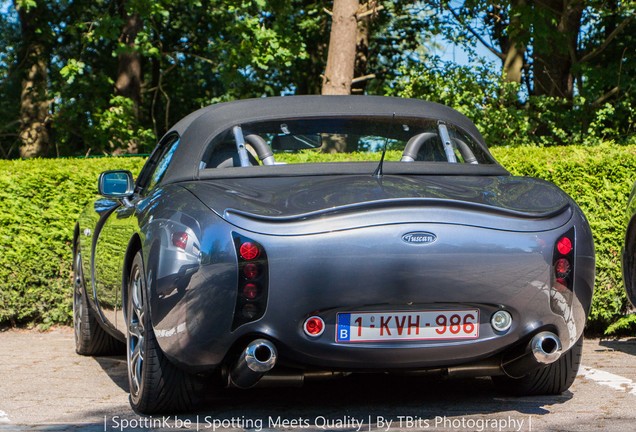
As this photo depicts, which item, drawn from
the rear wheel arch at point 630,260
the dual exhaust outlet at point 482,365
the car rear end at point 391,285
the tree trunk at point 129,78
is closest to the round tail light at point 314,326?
the car rear end at point 391,285

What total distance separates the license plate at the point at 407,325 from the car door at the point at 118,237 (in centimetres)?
129

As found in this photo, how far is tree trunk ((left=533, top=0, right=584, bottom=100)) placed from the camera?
60.8 ft

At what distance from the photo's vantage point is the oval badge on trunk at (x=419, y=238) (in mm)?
4793

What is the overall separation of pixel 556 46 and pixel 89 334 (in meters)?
13.3

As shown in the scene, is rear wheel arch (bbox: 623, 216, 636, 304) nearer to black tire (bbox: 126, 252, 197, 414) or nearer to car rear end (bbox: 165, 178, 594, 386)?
car rear end (bbox: 165, 178, 594, 386)

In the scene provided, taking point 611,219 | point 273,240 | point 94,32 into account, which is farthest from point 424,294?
point 94,32

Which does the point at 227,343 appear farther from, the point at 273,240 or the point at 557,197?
the point at 557,197

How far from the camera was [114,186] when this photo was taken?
6.69 meters

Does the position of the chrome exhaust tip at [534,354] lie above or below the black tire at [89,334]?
above

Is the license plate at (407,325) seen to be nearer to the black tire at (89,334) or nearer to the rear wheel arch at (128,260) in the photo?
the rear wheel arch at (128,260)

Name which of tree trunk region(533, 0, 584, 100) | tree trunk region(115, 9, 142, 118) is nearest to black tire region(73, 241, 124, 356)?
tree trunk region(533, 0, 584, 100)

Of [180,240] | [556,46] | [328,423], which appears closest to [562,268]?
[328,423]

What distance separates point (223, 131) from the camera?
19.6ft

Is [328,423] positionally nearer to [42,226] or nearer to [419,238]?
[419,238]
